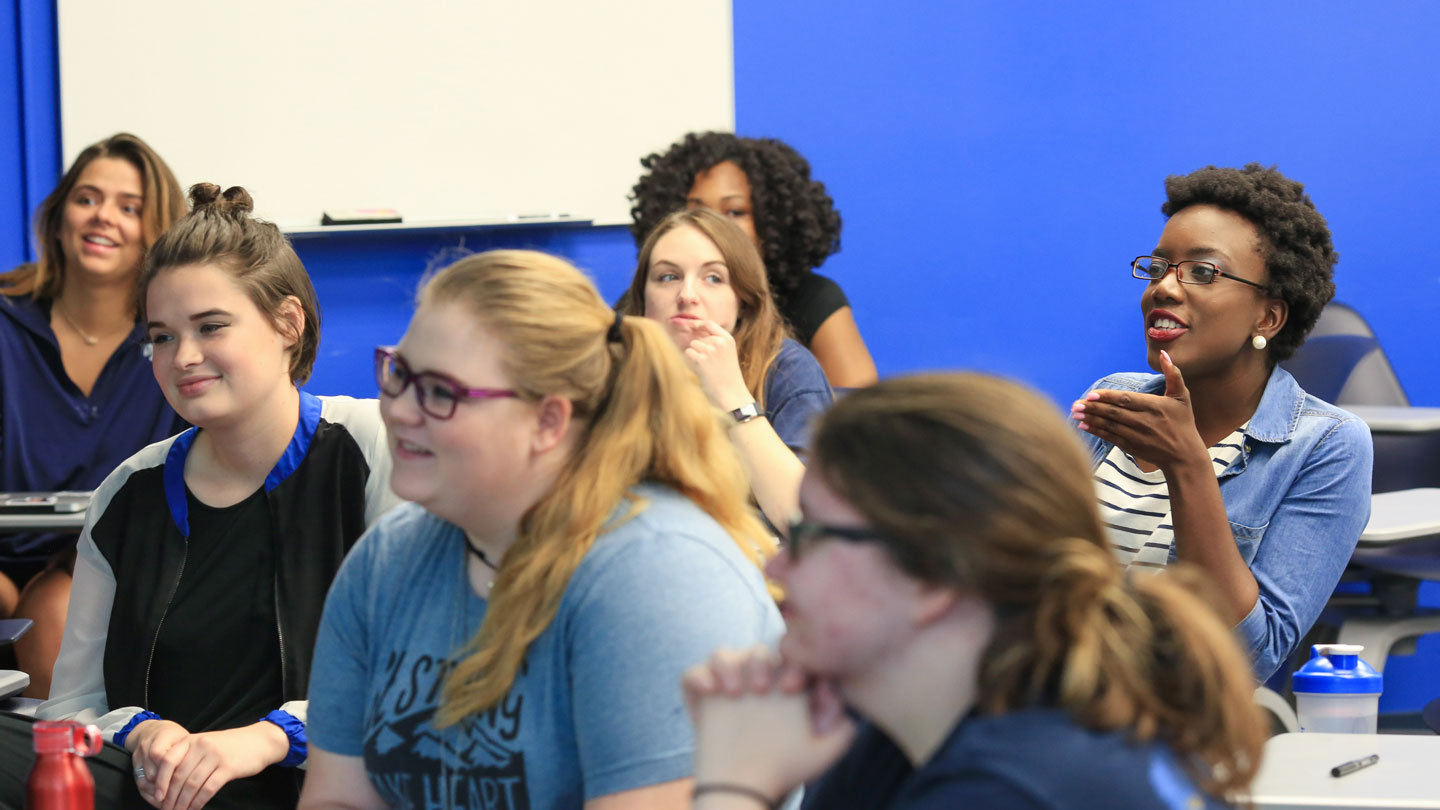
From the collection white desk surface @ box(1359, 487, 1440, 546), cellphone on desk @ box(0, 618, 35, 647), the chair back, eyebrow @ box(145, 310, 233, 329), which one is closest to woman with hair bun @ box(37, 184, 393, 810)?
eyebrow @ box(145, 310, 233, 329)

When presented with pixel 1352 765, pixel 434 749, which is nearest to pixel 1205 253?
pixel 1352 765

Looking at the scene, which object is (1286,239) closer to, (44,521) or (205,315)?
(205,315)

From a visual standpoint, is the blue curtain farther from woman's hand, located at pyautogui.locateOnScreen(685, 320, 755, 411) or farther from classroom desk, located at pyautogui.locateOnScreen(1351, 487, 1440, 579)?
classroom desk, located at pyautogui.locateOnScreen(1351, 487, 1440, 579)

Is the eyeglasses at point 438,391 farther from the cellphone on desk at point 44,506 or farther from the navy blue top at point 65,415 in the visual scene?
the navy blue top at point 65,415

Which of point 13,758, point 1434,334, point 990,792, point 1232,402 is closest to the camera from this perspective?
point 990,792

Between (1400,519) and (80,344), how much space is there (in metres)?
2.71

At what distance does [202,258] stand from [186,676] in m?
0.59

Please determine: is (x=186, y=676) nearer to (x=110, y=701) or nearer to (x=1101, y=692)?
(x=110, y=701)

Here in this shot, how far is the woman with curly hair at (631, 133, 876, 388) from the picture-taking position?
3.26 meters

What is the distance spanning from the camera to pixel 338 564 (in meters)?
1.83

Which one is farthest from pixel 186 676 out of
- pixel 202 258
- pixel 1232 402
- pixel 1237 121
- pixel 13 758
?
pixel 1237 121

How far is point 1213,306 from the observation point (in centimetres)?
197

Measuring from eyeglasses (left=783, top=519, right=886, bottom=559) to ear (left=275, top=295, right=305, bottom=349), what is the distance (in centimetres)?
128

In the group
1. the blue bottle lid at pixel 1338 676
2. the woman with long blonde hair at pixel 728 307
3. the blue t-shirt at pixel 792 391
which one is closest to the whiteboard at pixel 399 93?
the woman with long blonde hair at pixel 728 307
